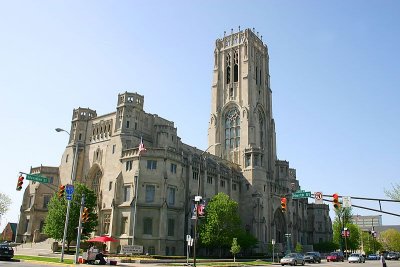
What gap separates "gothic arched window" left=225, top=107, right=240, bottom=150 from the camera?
9875 centimetres

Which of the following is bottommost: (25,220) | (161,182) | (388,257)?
(388,257)

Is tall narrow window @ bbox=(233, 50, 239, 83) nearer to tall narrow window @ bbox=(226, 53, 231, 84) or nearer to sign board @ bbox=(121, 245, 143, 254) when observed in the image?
tall narrow window @ bbox=(226, 53, 231, 84)

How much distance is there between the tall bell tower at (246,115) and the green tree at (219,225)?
19705 mm

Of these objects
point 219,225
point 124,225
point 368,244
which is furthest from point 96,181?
point 368,244

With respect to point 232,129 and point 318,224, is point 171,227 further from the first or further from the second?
point 318,224

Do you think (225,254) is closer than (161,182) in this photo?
No

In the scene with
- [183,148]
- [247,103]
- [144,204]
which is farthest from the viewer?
[247,103]

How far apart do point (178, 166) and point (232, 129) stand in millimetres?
39578

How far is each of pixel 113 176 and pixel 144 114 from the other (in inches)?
527

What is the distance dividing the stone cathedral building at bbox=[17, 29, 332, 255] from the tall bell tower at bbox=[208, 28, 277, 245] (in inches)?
10.6

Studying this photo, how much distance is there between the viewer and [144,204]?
5747cm

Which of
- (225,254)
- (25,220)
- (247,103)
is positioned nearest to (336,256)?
(225,254)

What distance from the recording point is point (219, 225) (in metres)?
63.2

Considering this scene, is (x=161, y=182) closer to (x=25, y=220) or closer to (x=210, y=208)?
(x=210, y=208)
